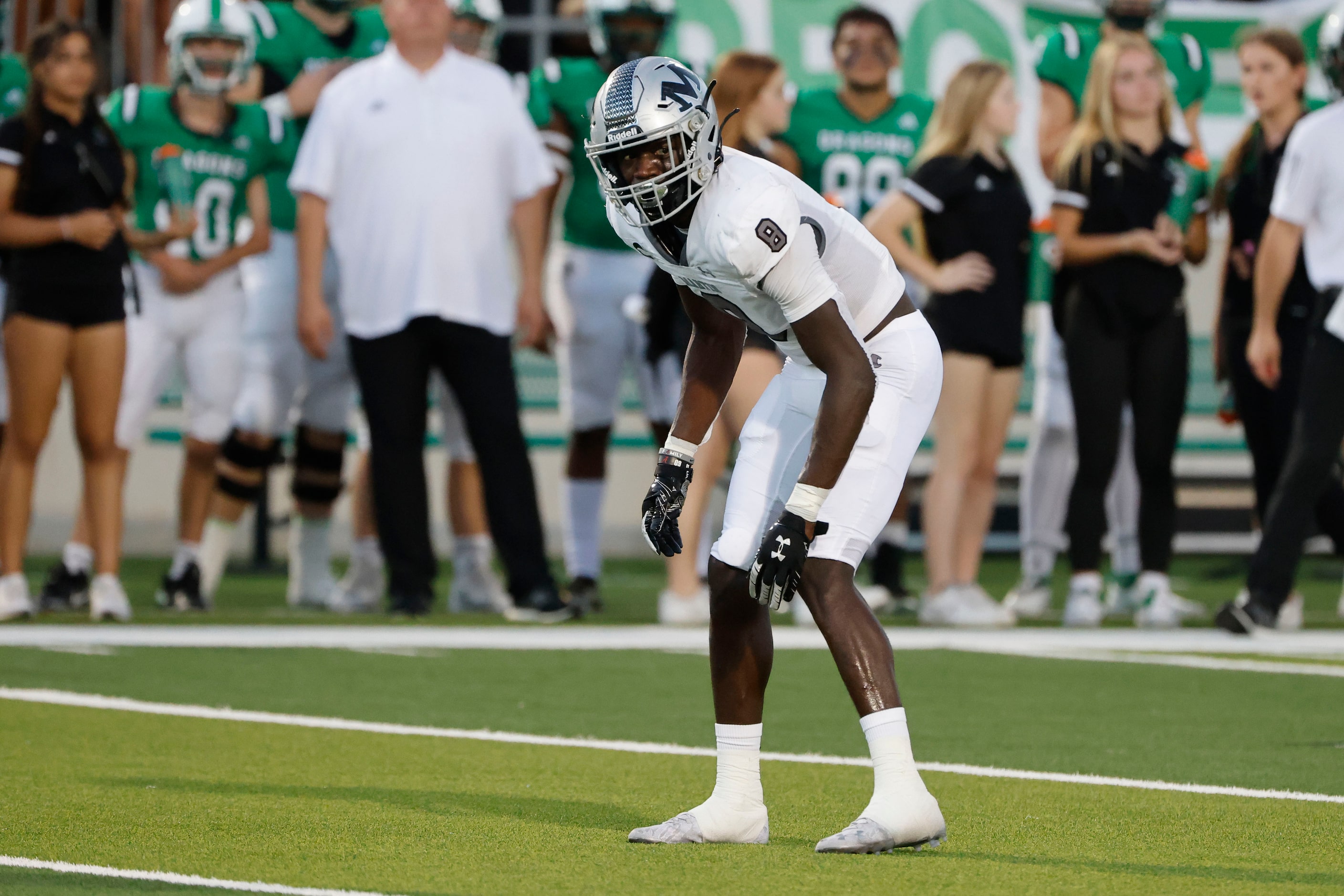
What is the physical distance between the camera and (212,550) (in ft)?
31.1

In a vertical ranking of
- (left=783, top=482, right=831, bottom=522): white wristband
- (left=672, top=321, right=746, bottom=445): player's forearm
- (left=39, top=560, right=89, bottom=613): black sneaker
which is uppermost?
(left=672, top=321, right=746, bottom=445): player's forearm

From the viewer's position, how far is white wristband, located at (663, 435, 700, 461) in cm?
461

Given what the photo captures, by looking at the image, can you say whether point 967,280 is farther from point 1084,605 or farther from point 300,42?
point 300,42

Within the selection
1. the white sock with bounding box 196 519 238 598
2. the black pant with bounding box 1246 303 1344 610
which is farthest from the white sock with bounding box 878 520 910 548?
the white sock with bounding box 196 519 238 598

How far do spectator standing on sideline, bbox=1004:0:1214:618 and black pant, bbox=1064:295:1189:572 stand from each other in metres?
0.34

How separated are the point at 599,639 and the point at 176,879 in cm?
446

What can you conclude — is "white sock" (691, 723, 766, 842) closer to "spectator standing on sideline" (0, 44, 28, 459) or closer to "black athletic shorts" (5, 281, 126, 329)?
"black athletic shorts" (5, 281, 126, 329)

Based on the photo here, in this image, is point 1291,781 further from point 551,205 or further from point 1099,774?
point 551,205

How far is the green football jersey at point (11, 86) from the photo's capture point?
1015 cm

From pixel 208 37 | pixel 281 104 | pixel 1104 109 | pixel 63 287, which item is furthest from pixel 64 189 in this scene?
pixel 1104 109

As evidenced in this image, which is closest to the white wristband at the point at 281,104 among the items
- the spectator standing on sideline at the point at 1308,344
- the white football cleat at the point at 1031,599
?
the white football cleat at the point at 1031,599

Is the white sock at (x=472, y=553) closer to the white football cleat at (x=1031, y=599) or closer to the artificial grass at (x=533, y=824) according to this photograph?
the white football cleat at (x=1031, y=599)

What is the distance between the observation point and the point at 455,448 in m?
9.62

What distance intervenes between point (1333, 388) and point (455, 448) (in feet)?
12.3
